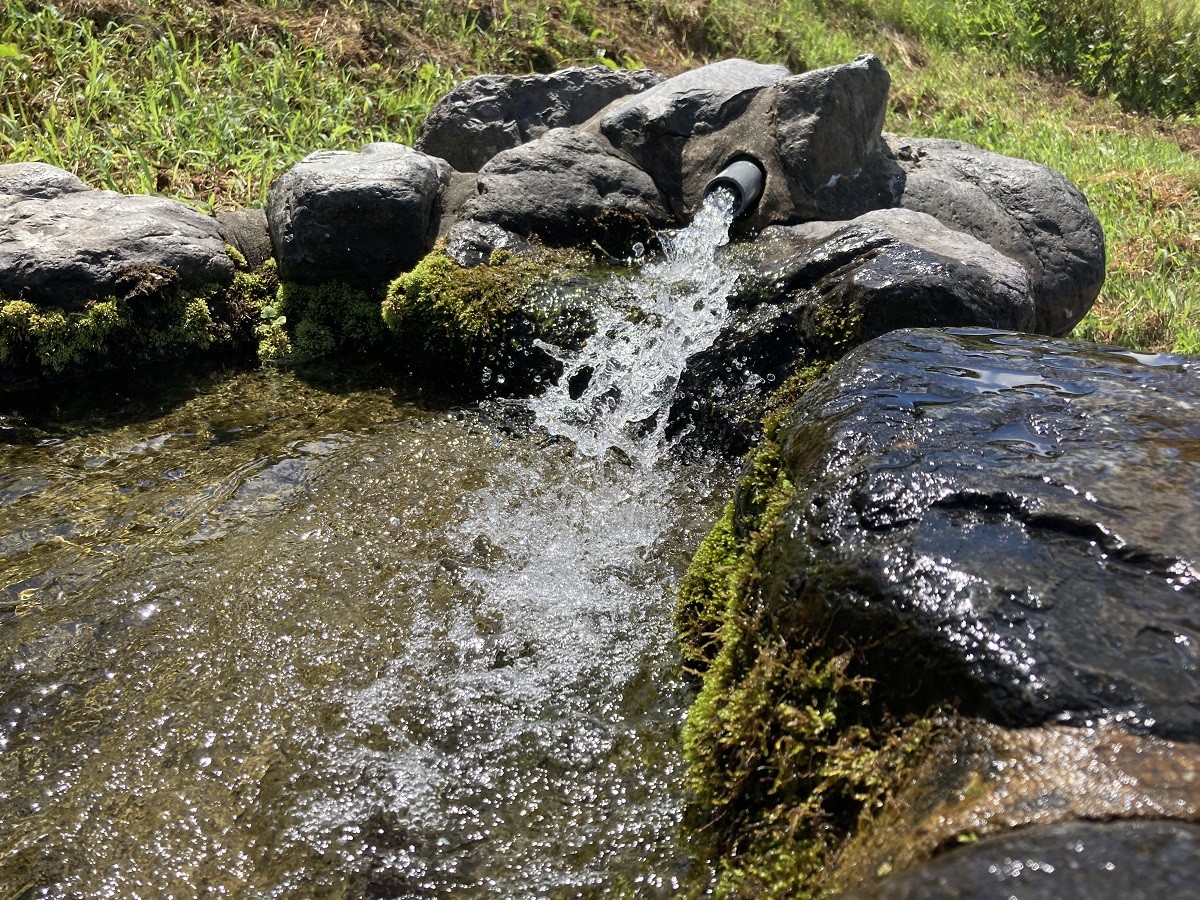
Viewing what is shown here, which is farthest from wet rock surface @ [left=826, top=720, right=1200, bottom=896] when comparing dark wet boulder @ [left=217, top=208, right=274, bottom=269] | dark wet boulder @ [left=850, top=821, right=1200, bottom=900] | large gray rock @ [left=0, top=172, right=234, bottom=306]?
dark wet boulder @ [left=217, top=208, right=274, bottom=269]

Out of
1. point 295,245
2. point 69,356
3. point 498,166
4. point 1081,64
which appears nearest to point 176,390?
point 69,356

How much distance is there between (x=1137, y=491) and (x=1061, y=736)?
0.82 metres

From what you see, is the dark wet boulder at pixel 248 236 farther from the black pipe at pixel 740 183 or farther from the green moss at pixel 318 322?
the black pipe at pixel 740 183

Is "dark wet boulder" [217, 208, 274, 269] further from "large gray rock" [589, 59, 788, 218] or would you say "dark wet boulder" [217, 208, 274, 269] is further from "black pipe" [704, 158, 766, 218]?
"black pipe" [704, 158, 766, 218]

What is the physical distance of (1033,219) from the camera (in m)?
6.11

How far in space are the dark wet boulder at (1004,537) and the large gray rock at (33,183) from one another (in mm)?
4893

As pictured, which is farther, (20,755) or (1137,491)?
(20,755)

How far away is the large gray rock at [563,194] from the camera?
5.93m

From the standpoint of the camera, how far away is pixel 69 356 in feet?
17.9

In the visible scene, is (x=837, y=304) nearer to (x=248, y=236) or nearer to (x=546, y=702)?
(x=546, y=702)

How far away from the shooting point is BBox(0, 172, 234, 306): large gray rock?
5359 mm

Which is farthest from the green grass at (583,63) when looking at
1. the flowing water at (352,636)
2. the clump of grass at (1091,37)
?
the flowing water at (352,636)

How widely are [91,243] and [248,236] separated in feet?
3.25

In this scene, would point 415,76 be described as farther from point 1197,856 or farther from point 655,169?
point 1197,856
